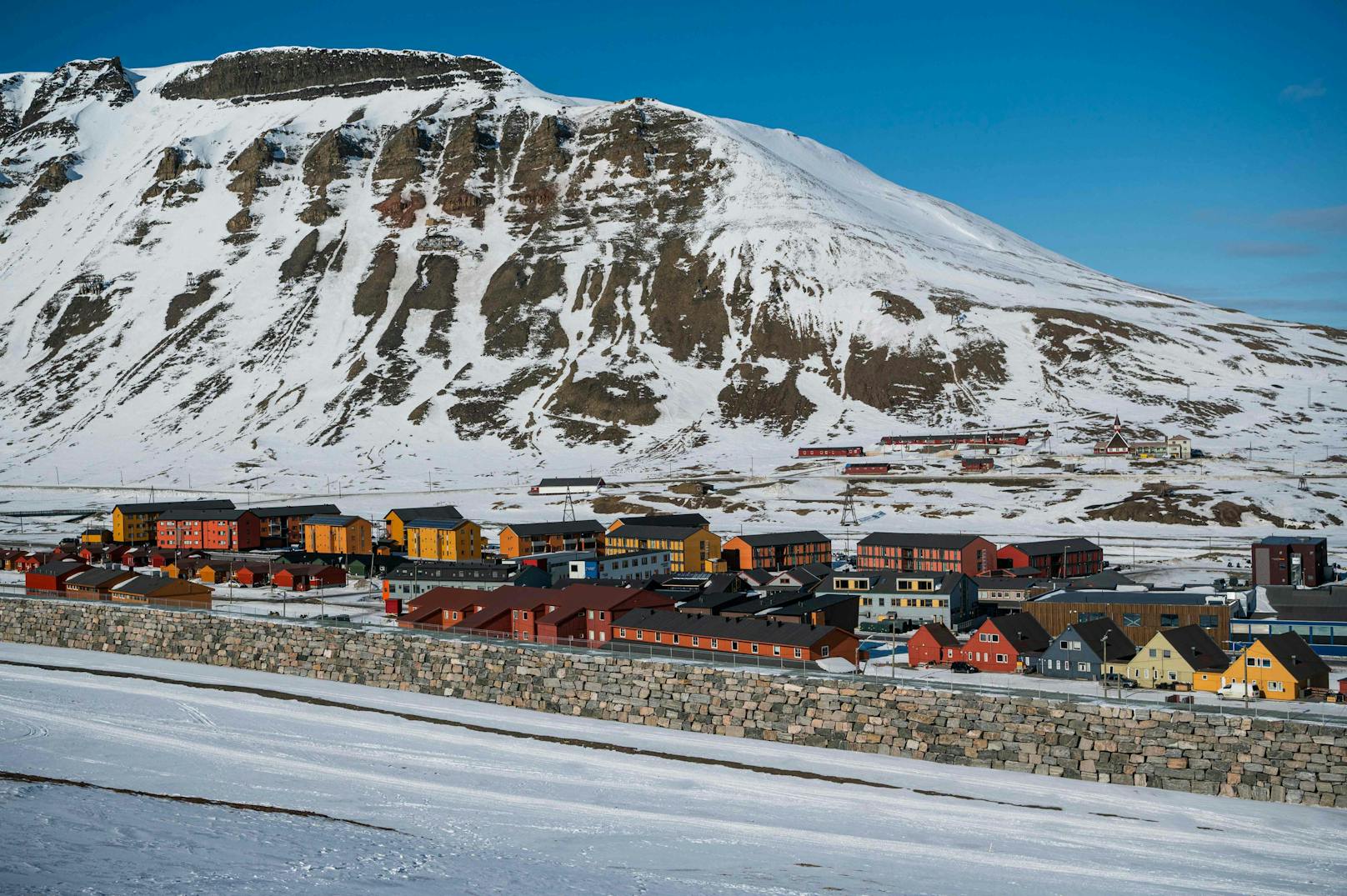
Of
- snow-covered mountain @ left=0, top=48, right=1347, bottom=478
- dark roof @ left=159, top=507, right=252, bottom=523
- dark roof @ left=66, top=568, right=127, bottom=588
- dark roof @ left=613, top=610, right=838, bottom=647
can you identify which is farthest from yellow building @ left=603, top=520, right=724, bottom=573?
snow-covered mountain @ left=0, top=48, right=1347, bottom=478

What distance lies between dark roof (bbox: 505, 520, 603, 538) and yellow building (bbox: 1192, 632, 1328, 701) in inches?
1856

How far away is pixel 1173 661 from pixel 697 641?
16126mm

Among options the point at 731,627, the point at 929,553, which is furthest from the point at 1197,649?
the point at 929,553

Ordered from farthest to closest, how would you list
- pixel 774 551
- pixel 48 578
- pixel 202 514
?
pixel 202 514 → pixel 774 551 → pixel 48 578

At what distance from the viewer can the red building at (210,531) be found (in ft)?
274

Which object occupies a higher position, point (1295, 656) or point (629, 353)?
point (629, 353)

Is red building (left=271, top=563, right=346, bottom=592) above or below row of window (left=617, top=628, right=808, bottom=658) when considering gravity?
above

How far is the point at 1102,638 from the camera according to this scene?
38500 millimetres

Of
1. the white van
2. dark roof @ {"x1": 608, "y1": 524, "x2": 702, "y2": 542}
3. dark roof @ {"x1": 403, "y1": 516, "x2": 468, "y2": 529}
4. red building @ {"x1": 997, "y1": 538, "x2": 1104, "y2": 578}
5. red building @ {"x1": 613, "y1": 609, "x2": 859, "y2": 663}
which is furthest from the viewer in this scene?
dark roof @ {"x1": 403, "y1": 516, "x2": 468, "y2": 529}

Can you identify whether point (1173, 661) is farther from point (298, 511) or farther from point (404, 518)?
point (298, 511)

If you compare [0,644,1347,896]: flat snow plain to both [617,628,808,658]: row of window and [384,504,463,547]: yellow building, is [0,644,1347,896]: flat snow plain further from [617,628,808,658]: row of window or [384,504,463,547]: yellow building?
[384,504,463,547]: yellow building

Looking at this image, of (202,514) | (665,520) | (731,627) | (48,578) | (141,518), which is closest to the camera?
(731,627)

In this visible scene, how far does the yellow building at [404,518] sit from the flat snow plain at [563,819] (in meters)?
44.9

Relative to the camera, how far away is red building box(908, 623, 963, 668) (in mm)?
41375
